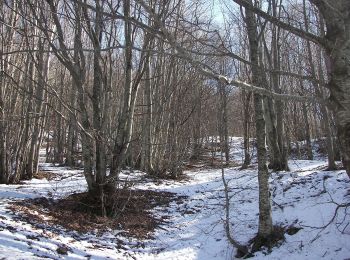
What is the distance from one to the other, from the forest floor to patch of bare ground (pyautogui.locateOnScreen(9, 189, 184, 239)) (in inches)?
0.8

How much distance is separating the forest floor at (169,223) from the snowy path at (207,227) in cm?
2

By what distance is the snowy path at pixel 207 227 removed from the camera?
18.9 feet

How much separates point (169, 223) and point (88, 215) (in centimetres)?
172

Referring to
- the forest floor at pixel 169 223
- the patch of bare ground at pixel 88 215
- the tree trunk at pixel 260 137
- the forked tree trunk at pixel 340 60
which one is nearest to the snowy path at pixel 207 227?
the forest floor at pixel 169 223

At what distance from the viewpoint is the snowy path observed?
5.77 meters

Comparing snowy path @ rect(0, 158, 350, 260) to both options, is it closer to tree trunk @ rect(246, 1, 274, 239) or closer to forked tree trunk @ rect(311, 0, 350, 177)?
tree trunk @ rect(246, 1, 274, 239)

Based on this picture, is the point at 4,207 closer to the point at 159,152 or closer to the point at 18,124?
the point at 18,124

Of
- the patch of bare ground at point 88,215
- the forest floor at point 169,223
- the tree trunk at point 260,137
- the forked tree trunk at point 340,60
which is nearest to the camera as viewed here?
the forked tree trunk at point 340,60

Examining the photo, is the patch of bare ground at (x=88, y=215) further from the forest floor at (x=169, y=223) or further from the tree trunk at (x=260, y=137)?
the tree trunk at (x=260, y=137)

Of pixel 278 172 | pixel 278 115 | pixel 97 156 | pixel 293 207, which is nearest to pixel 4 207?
pixel 97 156

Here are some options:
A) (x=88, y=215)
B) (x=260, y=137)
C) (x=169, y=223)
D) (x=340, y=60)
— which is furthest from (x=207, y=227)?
(x=340, y=60)

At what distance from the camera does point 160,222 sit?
814 cm

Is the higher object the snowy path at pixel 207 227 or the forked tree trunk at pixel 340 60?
the forked tree trunk at pixel 340 60

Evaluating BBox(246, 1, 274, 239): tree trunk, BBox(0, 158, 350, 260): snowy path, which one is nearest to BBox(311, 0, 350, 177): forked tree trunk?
BBox(246, 1, 274, 239): tree trunk
